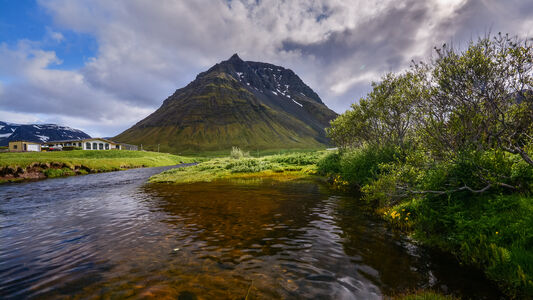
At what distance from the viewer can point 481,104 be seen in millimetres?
7625

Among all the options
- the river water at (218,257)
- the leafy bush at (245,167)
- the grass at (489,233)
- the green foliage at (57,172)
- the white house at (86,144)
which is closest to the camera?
the grass at (489,233)

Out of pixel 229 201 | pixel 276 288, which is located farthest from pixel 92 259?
pixel 229 201

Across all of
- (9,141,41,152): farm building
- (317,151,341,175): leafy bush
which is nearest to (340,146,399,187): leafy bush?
(317,151,341,175): leafy bush

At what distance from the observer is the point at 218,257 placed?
267 inches

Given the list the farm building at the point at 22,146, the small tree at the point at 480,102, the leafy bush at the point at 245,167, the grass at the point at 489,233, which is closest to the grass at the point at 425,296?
the grass at the point at 489,233

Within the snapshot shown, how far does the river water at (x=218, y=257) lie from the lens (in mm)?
5156

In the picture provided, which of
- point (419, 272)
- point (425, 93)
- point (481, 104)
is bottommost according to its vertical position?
point (419, 272)

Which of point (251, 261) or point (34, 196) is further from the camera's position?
point (34, 196)

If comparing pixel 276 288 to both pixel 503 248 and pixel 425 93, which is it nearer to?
pixel 503 248

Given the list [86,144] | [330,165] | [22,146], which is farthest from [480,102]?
[22,146]

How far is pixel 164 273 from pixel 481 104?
11.5 m

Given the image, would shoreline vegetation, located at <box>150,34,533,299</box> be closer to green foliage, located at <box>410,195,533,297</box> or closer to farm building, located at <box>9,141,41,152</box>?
green foliage, located at <box>410,195,533,297</box>

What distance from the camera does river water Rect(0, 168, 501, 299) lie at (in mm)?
5156

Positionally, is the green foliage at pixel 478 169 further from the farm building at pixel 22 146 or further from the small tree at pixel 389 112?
the farm building at pixel 22 146
